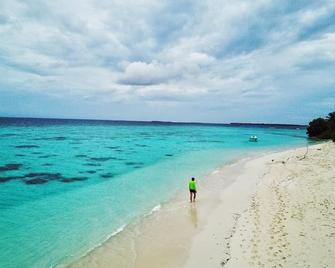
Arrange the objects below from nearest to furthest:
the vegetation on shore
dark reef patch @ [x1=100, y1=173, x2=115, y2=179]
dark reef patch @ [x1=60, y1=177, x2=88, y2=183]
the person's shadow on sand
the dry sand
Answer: the dry sand < the person's shadow on sand < dark reef patch @ [x1=60, y1=177, x2=88, y2=183] < dark reef patch @ [x1=100, y1=173, x2=115, y2=179] < the vegetation on shore

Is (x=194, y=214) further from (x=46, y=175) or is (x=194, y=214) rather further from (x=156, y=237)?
(x=46, y=175)


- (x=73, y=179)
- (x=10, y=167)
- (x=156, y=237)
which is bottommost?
(x=73, y=179)

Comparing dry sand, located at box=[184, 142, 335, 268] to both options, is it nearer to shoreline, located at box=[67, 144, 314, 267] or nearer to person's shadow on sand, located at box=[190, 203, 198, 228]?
shoreline, located at box=[67, 144, 314, 267]

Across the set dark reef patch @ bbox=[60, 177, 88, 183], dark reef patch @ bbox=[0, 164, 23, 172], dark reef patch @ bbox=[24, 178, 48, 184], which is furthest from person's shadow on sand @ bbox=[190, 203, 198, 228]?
dark reef patch @ bbox=[0, 164, 23, 172]

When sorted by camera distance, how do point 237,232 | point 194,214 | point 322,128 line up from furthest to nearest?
point 322,128, point 194,214, point 237,232

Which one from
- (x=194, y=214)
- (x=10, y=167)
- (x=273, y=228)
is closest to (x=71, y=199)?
(x=194, y=214)

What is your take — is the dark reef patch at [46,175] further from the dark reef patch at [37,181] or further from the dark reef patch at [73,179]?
the dark reef patch at [73,179]
